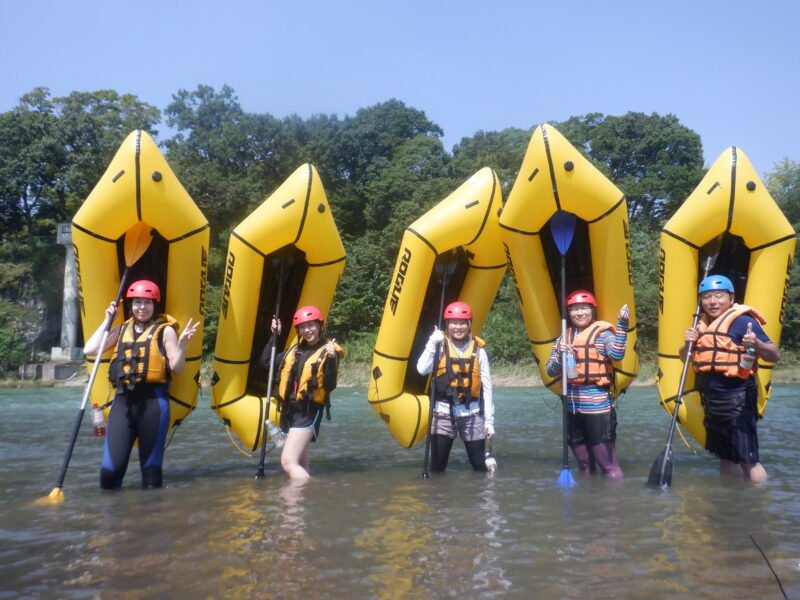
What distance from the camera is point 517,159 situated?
28828 mm

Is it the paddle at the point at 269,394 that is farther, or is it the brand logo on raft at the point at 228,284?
the brand logo on raft at the point at 228,284

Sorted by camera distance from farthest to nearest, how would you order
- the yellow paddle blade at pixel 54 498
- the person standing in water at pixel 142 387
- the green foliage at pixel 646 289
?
1. the green foliage at pixel 646 289
2. the person standing in water at pixel 142 387
3. the yellow paddle blade at pixel 54 498

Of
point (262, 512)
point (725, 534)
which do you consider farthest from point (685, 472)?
point (262, 512)

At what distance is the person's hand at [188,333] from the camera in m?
4.89

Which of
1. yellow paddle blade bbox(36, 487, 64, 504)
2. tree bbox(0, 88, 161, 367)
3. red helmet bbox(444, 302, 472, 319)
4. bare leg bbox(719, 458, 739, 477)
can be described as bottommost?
yellow paddle blade bbox(36, 487, 64, 504)

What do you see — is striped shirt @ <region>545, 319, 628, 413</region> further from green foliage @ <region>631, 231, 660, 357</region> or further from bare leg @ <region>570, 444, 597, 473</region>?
green foliage @ <region>631, 231, 660, 357</region>

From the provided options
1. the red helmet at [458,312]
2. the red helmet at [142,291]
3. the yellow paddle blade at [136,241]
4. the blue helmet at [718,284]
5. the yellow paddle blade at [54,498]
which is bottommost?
the yellow paddle blade at [54,498]

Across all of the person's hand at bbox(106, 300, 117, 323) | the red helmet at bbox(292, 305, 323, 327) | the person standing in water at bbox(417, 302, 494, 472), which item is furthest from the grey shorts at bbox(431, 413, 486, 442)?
the person's hand at bbox(106, 300, 117, 323)

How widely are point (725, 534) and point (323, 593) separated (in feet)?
6.69

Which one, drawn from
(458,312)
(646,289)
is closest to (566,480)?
(458,312)

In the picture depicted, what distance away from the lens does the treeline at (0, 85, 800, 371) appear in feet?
88.0

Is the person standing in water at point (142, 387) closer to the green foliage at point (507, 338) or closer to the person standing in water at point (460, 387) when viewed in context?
the person standing in water at point (460, 387)

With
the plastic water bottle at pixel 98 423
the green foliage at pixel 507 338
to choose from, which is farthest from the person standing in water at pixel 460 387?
the green foliage at pixel 507 338

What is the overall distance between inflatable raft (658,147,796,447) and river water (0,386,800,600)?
0.73 m
